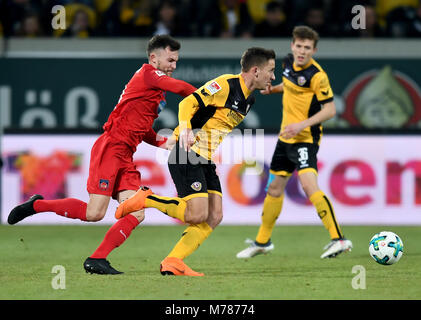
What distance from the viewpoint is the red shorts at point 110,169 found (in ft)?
22.8

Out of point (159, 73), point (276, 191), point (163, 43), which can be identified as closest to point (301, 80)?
point (276, 191)

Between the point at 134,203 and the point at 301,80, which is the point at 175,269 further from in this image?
the point at 301,80

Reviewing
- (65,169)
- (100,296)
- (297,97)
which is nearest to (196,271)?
(100,296)

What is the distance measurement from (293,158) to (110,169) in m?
1.93

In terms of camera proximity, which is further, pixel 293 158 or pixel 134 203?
pixel 293 158

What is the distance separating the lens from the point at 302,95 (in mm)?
8242

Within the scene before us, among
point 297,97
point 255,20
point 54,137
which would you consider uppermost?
point 255,20

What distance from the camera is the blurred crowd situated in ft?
42.9

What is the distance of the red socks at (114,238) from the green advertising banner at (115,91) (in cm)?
605

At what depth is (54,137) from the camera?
37.0ft

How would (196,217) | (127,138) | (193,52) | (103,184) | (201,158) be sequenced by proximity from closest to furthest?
(196,217)
(201,158)
(103,184)
(127,138)
(193,52)

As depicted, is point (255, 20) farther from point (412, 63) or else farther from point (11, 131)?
point (11, 131)

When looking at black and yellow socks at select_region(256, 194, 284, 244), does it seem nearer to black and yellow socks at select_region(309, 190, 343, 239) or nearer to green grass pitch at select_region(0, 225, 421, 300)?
green grass pitch at select_region(0, 225, 421, 300)

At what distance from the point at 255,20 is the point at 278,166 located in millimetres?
6037
